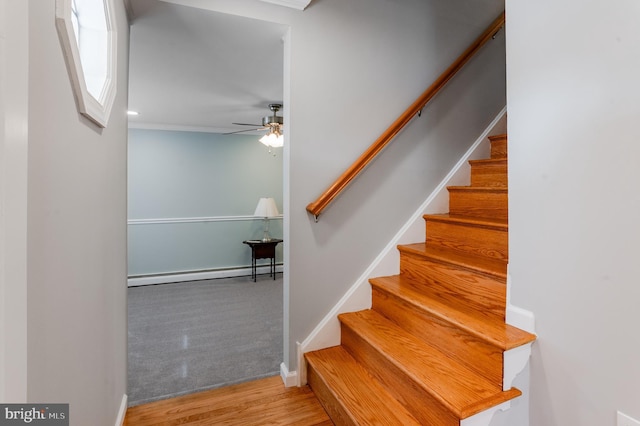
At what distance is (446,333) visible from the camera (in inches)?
58.7

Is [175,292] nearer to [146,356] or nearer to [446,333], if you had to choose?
[146,356]

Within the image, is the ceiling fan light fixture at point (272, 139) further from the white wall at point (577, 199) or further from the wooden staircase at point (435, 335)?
the white wall at point (577, 199)

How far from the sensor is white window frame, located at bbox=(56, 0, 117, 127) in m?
0.76

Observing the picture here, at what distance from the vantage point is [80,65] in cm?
87

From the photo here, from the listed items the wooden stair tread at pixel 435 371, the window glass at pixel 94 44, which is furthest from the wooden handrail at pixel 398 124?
the window glass at pixel 94 44

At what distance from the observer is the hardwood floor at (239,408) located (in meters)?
1.59

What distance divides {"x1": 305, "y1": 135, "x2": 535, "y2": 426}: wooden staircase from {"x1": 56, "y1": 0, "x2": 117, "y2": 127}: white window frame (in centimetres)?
154

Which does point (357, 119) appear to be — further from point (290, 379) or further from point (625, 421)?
point (625, 421)

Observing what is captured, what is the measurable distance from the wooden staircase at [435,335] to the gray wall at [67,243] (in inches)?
40.7

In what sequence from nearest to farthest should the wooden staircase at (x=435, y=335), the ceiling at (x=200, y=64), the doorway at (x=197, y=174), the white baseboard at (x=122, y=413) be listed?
the wooden staircase at (x=435, y=335), the white baseboard at (x=122, y=413), the ceiling at (x=200, y=64), the doorway at (x=197, y=174)

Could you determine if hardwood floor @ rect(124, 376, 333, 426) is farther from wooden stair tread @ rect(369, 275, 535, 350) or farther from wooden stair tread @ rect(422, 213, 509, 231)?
wooden stair tread @ rect(422, 213, 509, 231)

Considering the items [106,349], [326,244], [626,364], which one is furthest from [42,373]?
[626,364]

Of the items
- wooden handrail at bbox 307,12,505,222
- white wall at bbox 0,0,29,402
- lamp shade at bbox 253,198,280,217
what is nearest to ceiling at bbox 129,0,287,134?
wooden handrail at bbox 307,12,505,222

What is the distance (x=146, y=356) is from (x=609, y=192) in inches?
114
